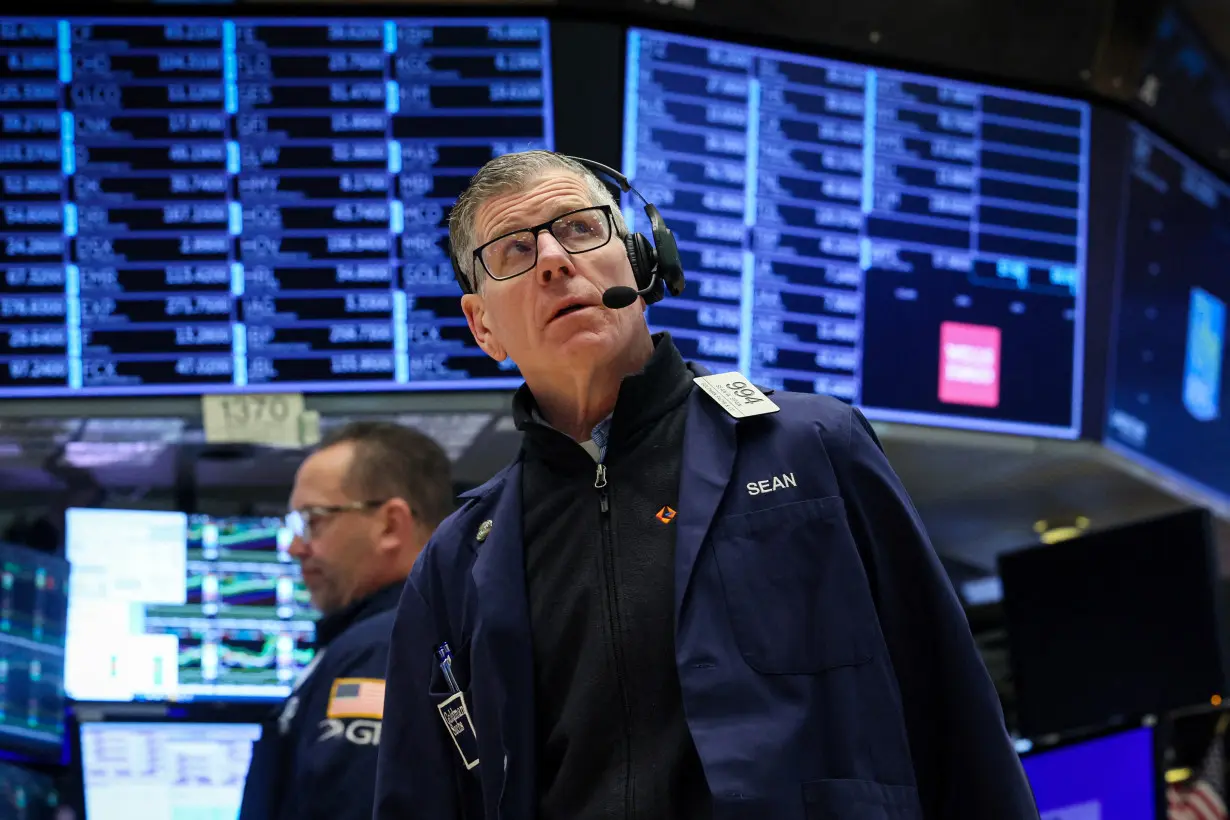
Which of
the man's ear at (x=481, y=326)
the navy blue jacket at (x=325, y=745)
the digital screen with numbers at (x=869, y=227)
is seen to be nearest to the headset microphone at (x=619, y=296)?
the man's ear at (x=481, y=326)

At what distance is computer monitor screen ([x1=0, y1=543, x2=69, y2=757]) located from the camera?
153 inches

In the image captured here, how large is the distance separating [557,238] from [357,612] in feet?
4.53

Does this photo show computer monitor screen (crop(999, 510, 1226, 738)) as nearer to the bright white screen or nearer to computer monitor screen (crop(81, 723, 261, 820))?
computer monitor screen (crop(81, 723, 261, 820))

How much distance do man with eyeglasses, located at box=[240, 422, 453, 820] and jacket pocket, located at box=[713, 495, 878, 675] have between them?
1.11 metres

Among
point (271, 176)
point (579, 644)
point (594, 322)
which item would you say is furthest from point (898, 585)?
point (271, 176)

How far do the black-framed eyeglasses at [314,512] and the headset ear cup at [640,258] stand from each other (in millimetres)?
1509

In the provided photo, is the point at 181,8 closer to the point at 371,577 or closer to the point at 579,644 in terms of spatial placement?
the point at 371,577

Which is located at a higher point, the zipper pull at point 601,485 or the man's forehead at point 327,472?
the zipper pull at point 601,485

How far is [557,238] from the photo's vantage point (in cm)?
183

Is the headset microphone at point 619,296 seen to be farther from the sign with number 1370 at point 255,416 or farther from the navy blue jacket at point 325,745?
the sign with number 1370 at point 255,416

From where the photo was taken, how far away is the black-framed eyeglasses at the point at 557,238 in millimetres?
1824

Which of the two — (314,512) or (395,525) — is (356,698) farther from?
(314,512)

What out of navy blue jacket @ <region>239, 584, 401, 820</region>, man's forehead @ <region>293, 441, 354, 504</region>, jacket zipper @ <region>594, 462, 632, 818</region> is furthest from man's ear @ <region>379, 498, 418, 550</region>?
jacket zipper @ <region>594, 462, 632, 818</region>

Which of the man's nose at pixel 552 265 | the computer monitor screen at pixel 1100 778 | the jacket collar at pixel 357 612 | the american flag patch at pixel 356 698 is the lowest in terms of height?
the computer monitor screen at pixel 1100 778
